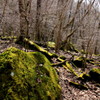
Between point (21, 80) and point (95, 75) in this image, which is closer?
point (21, 80)

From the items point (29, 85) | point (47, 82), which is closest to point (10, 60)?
point (29, 85)

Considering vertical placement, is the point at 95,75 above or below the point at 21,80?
below

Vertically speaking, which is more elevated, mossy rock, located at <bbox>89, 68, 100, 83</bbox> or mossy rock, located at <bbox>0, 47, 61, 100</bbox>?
mossy rock, located at <bbox>0, 47, 61, 100</bbox>

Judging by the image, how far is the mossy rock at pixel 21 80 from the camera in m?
2.09

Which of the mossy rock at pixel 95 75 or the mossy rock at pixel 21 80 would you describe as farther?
the mossy rock at pixel 95 75

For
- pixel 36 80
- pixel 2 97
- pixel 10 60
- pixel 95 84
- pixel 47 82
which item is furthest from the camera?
pixel 95 84

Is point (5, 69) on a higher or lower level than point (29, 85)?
higher

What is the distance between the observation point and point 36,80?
270 cm

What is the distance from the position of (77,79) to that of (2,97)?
4.28 m

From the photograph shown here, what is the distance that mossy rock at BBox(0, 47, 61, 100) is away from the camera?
2088 mm

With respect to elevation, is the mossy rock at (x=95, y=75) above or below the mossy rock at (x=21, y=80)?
below

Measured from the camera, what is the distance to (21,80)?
2318 mm

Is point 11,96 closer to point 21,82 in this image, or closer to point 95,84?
point 21,82

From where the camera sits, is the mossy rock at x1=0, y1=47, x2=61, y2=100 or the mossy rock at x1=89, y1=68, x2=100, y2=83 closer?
the mossy rock at x1=0, y1=47, x2=61, y2=100
